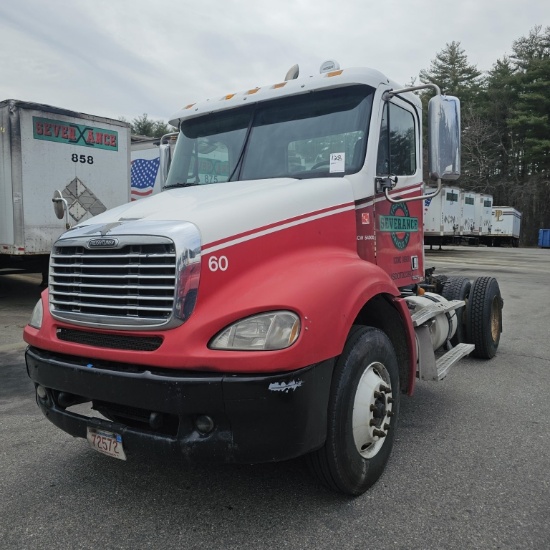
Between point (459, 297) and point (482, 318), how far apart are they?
0.32 m

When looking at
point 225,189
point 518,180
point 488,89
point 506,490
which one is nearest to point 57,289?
point 225,189

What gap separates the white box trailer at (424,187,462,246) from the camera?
87.0 feet

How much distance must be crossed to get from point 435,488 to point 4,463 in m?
2.62

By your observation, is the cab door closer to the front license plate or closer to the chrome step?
the chrome step

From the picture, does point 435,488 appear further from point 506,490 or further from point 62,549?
point 62,549

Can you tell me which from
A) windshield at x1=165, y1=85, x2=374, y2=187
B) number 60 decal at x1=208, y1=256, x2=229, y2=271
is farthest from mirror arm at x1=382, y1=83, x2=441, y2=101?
Answer: number 60 decal at x1=208, y1=256, x2=229, y2=271

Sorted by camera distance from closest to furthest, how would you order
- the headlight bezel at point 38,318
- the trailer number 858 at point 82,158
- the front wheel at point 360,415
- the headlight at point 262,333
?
the headlight at point 262,333
the front wheel at point 360,415
the headlight bezel at point 38,318
the trailer number 858 at point 82,158

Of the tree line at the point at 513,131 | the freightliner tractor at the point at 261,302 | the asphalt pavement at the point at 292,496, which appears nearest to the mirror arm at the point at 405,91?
the freightliner tractor at the point at 261,302

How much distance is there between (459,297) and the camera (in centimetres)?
579

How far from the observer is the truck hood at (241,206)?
272 centimetres

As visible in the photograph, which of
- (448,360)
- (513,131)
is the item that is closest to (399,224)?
(448,360)

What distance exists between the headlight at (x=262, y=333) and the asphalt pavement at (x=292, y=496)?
3.07 ft

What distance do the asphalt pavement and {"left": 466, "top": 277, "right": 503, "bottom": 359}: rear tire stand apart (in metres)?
1.45

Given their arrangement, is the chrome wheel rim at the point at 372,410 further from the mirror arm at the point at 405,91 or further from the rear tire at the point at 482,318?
the rear tire at the point at 482,318
